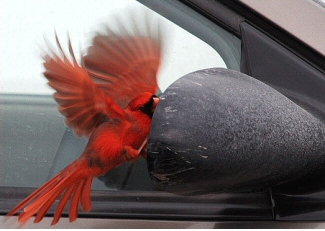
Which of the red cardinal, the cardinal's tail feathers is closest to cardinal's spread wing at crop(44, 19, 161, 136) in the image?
the red cardinal

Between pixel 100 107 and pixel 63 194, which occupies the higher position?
pixel 100 107

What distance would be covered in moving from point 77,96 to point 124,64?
0.13 metres

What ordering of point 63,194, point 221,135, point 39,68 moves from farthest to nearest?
point 39,68 < point 63,194 < point 221,135

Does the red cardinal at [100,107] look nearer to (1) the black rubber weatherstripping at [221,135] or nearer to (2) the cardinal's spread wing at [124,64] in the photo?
(2) the cardinal's spread wing at [124,64]

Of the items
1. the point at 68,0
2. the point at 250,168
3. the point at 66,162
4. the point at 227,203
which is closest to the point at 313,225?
the point at 227,203

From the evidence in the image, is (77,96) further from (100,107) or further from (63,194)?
(63,194)

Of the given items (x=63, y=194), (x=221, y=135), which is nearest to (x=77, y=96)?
(x=63, y=194)

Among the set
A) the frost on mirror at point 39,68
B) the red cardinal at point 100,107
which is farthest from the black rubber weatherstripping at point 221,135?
the frost on mirror at point 39,68

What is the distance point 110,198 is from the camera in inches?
57.2

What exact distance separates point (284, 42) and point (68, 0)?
21.0 inches

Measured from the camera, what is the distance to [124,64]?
1364 millimetres

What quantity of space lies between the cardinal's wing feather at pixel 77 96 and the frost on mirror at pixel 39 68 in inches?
4.3

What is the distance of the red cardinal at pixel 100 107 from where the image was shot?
129 cm

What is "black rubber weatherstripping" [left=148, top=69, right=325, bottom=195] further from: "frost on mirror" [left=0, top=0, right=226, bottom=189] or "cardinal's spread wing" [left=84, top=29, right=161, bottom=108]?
"frost on mirror" [left=0, top=0, right=226, bottom=189]
